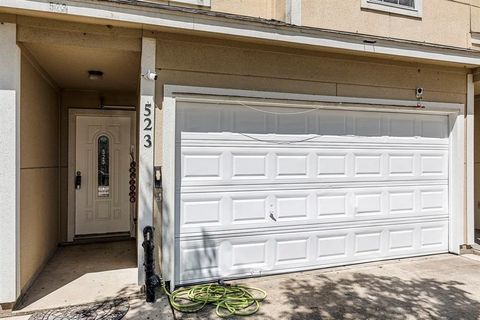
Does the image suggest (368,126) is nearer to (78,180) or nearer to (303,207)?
(303,207)

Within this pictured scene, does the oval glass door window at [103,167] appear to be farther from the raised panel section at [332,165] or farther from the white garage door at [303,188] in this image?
the raised panel section at [332,165]

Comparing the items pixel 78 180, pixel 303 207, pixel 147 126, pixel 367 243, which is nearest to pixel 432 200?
pixel 367 243

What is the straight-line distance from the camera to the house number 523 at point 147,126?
383 cm

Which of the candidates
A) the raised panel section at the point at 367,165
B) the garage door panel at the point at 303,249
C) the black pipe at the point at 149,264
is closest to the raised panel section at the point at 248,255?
the garage door panel at the point at 303,249

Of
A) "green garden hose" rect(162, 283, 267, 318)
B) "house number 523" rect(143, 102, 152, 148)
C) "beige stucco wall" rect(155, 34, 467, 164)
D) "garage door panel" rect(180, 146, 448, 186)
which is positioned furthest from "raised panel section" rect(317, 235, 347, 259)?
"house number 523" rect(143, 102, 152, 148)

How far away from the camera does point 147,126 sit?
12.6 feet

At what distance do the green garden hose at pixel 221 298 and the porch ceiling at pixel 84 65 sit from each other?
9.45 feet

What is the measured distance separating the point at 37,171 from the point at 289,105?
11.5ft

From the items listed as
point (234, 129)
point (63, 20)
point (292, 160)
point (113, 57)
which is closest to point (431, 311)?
point (292, 160)

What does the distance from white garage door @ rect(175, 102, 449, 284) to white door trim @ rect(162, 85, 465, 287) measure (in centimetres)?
11

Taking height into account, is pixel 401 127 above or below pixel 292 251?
above

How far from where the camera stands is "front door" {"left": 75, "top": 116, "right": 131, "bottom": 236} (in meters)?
6.06

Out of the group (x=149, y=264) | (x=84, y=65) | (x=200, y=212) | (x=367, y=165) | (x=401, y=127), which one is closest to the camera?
(x=149, y=264)

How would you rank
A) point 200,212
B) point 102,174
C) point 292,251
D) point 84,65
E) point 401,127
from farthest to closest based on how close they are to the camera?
point 102,174 → point 401,127 → point 292,251 → point 84,65 → point 200,212
